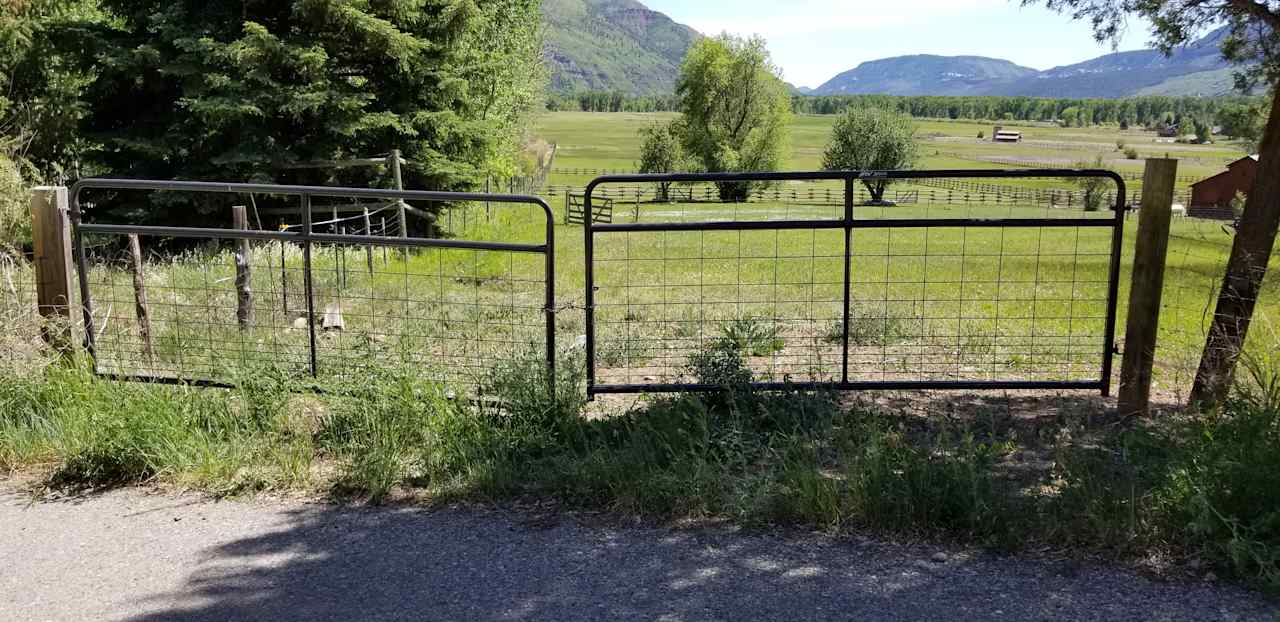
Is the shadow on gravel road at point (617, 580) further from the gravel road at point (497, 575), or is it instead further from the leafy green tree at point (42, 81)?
the leafy green tree at point (42, 81)

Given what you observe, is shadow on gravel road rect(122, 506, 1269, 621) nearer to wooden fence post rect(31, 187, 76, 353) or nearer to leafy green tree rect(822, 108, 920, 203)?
wooden fence post rect(31, 187, 76, 353)

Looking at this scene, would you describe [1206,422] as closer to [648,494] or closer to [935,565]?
[935,565]

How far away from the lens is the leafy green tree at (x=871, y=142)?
304ft

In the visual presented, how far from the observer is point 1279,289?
424 inches

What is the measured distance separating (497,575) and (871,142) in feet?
304

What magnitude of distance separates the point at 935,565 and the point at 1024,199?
84882mm

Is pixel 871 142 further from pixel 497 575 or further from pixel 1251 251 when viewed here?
pixel 497 575

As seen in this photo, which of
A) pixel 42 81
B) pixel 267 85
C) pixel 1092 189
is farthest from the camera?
pixel 1092 189

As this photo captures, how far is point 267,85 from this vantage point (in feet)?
76.5

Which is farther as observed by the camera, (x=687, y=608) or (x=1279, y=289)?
(x=1279, y=289)

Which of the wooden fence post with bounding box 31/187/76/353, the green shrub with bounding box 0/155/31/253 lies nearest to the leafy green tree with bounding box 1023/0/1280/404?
the wooden fence post with bounding box 31/187/76/353

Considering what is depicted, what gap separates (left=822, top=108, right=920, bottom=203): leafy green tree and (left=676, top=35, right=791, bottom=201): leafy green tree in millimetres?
9861

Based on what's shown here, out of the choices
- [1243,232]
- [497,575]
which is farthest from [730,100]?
[497,575]

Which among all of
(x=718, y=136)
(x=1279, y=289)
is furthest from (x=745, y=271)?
(x=718, y=136)
